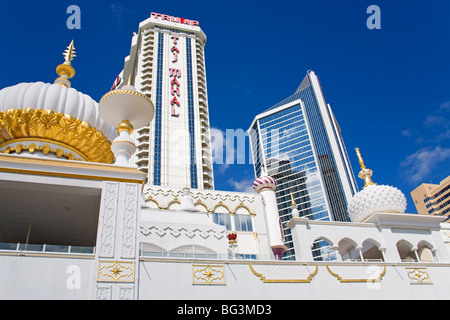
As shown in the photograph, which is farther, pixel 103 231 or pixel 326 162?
pixel 326 162

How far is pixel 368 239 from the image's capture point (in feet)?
61.3

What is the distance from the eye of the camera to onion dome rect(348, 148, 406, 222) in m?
19.8

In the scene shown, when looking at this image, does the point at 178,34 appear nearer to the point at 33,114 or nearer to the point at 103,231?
the point at 33,114

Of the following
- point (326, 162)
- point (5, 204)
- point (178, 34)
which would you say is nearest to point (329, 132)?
point (326, 162)

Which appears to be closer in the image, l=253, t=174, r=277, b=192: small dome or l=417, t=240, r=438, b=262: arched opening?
l=417, t=240, r=438, b=262: arched opening

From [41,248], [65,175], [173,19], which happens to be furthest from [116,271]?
[173,19]

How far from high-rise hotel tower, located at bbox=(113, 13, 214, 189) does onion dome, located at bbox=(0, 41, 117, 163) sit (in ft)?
140

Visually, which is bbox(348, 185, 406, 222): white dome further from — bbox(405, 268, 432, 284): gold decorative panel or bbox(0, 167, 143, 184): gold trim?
bbox(0, 167, 143, 184): gold trim

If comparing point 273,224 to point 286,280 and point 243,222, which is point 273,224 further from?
point 286,280

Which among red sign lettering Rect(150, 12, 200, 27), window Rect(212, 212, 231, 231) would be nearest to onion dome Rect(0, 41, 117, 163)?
window Rect(212, 212, 231, 231)

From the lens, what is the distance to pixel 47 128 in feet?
58.5

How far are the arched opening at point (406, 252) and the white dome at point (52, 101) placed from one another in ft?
55.3
